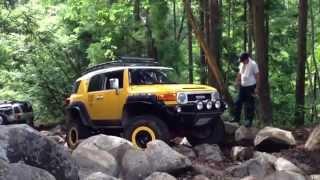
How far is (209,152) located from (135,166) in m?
2.54

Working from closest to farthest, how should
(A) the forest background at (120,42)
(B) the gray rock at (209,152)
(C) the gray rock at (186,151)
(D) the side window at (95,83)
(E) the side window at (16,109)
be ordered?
1. (B) the gray rock at (209,152)
2. (C) the gray rock at (186,151)
3. (D) the side window at (95,83)
4. (E) the side window at (16,109)
5. (A) the forest background at (120,42)

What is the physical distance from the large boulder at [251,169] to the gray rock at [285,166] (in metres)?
0.16

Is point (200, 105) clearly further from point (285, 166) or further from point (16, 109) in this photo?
point (16, 109)

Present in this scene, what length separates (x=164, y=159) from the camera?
11.0m

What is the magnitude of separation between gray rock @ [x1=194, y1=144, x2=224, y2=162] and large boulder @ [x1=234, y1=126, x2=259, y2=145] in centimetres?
109

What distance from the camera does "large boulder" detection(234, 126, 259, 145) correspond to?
1407 centimetres

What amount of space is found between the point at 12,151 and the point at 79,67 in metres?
22.3

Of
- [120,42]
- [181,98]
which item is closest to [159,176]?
[181,98]

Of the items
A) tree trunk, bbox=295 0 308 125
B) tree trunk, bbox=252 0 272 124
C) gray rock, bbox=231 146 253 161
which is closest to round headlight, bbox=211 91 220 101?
gray rock, bbox=231 146 253 161

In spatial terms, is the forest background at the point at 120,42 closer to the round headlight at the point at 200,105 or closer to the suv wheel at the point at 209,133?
the suv wheel at the point at 209,133

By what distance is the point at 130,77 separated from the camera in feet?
43.2

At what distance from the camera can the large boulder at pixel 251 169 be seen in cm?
1123

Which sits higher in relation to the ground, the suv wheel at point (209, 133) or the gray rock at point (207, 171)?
the suv wheel at point (209, 133)

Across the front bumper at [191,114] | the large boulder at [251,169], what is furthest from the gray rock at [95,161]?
the large boulder at [251,169]
